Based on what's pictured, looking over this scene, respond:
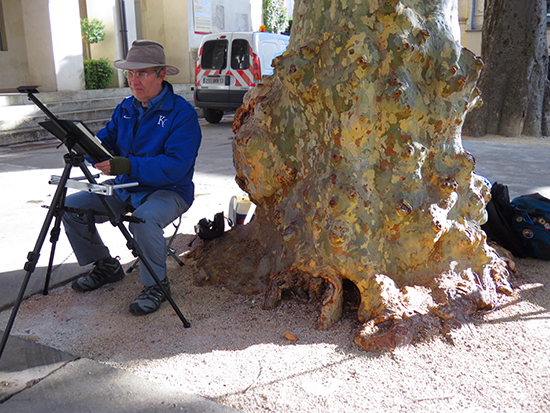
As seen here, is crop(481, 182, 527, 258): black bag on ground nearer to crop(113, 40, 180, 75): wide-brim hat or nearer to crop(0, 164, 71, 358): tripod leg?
crop(113, 40, 180, 75): wide-brim hat

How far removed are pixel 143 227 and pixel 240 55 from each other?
10677mm

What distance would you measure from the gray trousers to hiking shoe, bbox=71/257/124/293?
0.19ft

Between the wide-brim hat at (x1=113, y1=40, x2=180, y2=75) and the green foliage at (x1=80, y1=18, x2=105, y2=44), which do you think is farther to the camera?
the green foliage at (x1=80, y1=18, x2=105, y2=44)

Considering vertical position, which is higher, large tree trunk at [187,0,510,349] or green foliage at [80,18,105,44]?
green foliage at [80,18,105,44]

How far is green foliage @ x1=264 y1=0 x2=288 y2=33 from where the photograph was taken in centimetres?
2421

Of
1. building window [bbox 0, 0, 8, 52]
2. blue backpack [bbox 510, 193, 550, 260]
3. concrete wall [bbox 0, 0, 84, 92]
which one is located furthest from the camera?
building window [bbox 0, 0, 8, 52]

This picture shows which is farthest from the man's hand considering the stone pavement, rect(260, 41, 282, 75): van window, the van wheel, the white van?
the van wheel

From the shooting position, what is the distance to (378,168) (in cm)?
A: 315

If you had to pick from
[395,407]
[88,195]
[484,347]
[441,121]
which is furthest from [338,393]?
[88,195]

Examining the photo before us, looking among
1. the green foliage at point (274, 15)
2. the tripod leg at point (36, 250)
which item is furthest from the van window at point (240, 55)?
the green foliage at point (274, 15)

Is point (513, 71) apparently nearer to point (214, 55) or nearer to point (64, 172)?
point (214, 55)

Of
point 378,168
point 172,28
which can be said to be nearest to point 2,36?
point 172,28

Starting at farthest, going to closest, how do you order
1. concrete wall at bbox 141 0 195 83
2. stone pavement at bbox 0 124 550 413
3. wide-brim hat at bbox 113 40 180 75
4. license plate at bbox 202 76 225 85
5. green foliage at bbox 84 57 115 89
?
concrete wall at bbox 141 0 195 83
green foliage at bbox 84 57 115 89
license plate at bbox 202 76 225 85
wide-brim hat at bbox 113 40 180 75
stone pavement at bbox 0 124 550 413

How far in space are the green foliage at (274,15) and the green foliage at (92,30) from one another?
1069 cm
